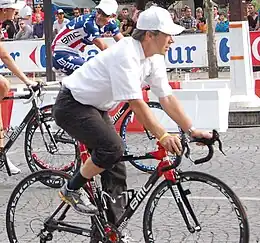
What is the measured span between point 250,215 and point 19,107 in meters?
6.08

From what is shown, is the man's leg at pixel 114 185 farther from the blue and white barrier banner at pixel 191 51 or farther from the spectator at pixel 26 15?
the spectator at pixel 26 15

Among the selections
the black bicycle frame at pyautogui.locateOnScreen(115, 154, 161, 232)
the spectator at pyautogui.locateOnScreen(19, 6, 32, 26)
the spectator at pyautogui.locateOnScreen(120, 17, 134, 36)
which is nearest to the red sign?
the spectator at pyautogui.locateOnScreen(120, 17, 134, 36)

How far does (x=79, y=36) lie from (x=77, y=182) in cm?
400

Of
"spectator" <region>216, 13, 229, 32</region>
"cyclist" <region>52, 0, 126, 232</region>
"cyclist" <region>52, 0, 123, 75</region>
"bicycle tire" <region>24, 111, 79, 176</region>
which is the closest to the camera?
"bicycle tire" <region>24, 111, 79, 176</region>

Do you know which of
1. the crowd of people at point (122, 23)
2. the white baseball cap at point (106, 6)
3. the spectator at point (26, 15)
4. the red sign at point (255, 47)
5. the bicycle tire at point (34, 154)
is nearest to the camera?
the bicycle tire at point (34, 154)

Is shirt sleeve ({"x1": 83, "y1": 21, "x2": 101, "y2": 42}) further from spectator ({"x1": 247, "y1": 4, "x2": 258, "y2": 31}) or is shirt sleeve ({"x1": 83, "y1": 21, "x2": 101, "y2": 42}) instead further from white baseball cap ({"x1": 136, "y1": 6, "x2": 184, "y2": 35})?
spectator ({"x1": 247, "y1": 4, "x2": 258, "y2": 31})

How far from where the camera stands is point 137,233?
590cm

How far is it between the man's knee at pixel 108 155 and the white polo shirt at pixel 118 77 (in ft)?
0.99

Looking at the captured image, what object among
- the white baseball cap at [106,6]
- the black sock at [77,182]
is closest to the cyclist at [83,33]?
the white baseball cap at [106,6]

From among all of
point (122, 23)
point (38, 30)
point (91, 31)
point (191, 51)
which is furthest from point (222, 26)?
point (91, 31)

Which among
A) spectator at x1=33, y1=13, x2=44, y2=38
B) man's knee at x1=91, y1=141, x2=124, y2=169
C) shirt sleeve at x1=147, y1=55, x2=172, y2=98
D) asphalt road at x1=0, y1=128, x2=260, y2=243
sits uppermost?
spectator at x1=33, y1=13, x2=44, y2=38

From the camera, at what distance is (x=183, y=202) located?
15.7 ft

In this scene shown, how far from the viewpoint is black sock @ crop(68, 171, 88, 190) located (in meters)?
5.06

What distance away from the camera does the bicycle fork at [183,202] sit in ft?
15.6
